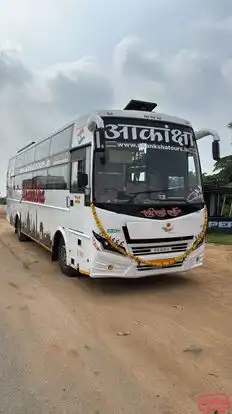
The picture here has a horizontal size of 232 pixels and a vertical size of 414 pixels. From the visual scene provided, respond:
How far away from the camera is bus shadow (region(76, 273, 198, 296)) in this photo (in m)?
7.91

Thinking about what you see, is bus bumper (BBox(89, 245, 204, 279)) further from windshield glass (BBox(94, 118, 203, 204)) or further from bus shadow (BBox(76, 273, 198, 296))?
windshield glass (BBox(94, 118, 203, 204))

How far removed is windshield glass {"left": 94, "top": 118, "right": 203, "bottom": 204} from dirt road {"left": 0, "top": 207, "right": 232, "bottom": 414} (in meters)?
1.80

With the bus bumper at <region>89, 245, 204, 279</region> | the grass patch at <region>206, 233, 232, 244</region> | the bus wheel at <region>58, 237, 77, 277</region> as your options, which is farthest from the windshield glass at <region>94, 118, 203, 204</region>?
the grass patch at <region>206, 233, 232, 244</region>

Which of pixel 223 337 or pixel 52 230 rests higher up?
pixel 52 230

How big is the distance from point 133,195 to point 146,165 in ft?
2.12

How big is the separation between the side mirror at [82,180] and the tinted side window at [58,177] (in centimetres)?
98

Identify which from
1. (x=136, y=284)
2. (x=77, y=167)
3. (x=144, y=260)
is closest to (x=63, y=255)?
(x=136, y=284)

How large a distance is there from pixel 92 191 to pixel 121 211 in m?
0.61

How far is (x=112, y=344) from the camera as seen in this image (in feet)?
17.1

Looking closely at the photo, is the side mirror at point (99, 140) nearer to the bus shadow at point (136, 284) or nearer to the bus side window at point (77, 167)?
the bus side window at point (77, 167)

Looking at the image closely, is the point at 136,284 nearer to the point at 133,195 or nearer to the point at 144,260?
the point at 144,260

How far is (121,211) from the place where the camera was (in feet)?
23.8

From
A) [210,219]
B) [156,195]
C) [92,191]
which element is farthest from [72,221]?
[210,219]

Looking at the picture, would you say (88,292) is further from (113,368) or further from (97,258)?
(113,368)
